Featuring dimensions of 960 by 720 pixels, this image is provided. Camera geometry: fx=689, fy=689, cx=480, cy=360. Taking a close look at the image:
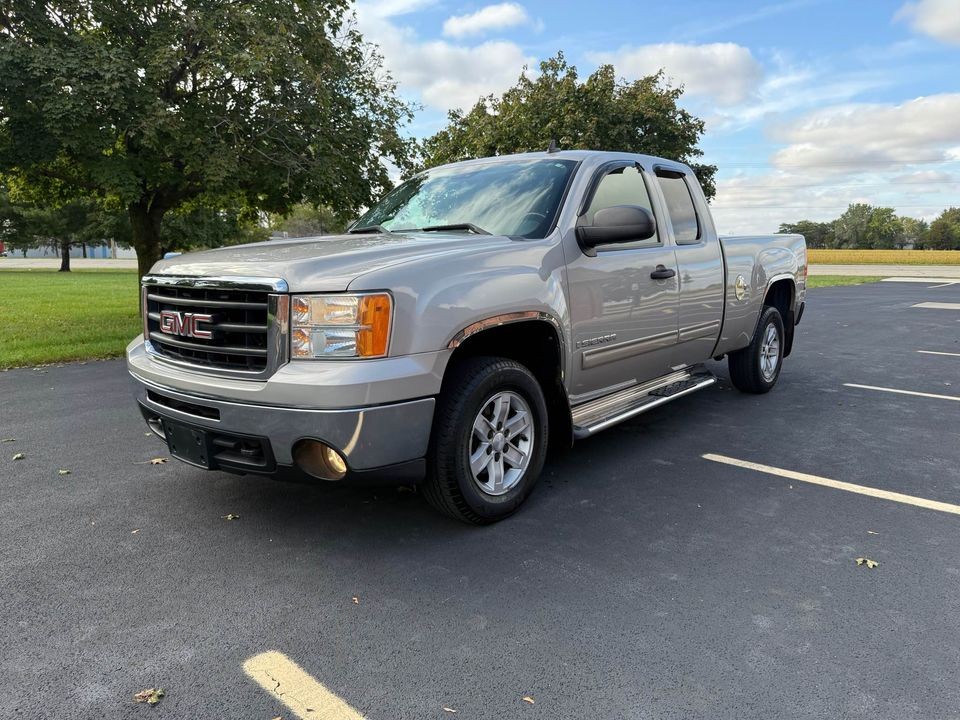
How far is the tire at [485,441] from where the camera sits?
10.8 ft

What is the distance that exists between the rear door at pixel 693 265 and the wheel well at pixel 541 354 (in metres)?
1.50

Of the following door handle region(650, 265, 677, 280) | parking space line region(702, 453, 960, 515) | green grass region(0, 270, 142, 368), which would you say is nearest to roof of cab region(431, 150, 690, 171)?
door handle region(650, 265, 677, 280)

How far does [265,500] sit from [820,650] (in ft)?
9.62

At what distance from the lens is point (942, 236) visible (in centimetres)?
11831

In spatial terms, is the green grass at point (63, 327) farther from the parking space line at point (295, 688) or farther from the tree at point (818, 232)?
the tree at point (818, 232)

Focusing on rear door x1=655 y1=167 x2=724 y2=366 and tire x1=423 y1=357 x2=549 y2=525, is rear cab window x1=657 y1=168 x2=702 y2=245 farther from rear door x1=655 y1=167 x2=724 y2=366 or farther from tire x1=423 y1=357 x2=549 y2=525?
tire x1=423 y1=357 x2=549 y2=525

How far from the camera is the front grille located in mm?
3113

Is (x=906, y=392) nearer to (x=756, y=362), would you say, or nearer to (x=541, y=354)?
(x=756, y=362)

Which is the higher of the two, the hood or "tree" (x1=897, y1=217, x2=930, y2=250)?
"tree" (x1=897, y1=217, x2=930, y2=250)

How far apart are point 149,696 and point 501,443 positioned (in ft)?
6.38

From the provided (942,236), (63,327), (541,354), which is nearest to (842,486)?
(541,354)

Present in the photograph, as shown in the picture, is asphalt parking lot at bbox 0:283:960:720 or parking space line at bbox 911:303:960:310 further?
parking space line at bbox 911:303:960:310

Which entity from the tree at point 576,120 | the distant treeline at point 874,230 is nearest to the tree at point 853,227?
the distant treeline at point 874,230

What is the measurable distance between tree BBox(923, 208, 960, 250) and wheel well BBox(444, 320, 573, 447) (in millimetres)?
140290
